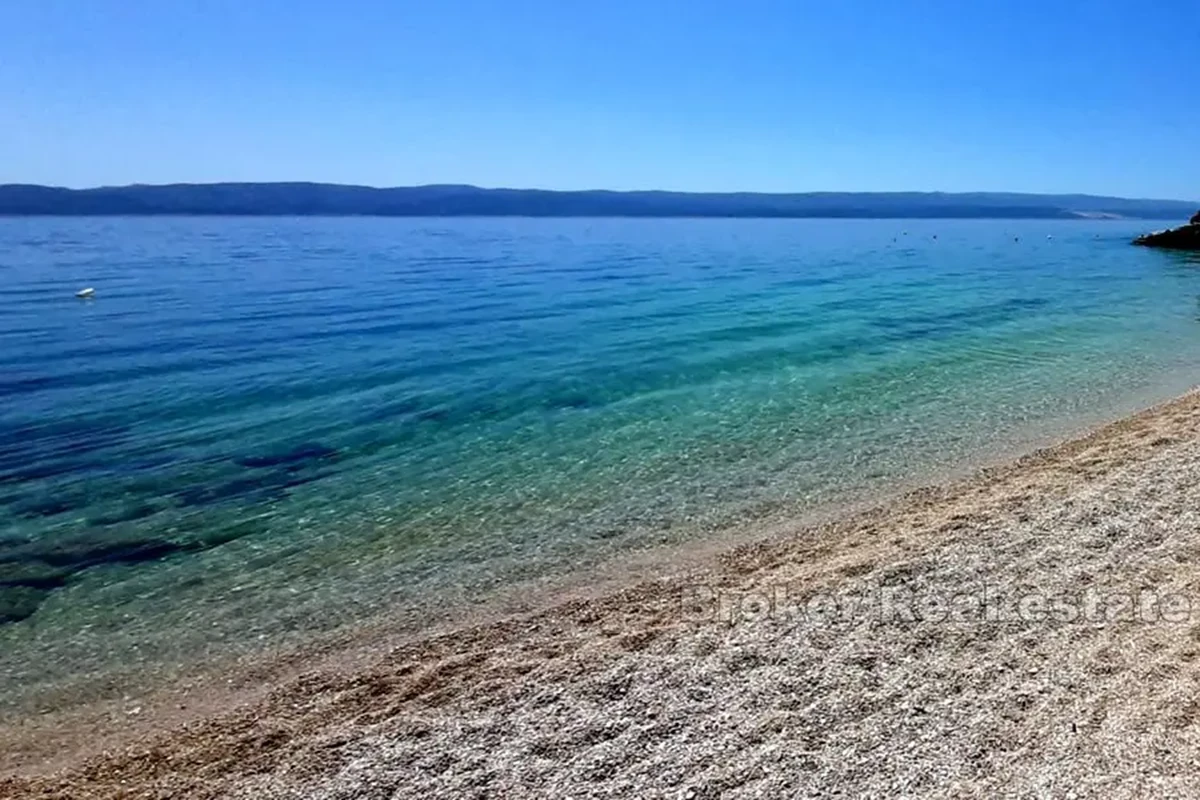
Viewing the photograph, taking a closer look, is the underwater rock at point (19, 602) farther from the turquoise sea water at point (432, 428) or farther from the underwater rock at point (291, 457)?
the underwater rock at point (291, 457)

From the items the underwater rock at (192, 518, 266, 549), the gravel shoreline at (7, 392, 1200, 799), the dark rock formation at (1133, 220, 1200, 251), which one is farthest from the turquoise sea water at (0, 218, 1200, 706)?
the dark rock formation at (1133, 220, 1200, 251)

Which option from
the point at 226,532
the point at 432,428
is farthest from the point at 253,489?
the point at 432,428

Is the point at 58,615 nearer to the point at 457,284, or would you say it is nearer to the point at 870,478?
the point at 870,478

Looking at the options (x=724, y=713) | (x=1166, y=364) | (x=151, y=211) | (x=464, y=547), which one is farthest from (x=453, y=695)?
(x=151, y=211)

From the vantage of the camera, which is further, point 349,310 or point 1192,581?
point 349,310

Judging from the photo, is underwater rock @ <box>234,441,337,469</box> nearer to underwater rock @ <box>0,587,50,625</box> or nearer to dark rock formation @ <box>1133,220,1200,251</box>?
underwater rock @ <box>0,587,50,625</box>

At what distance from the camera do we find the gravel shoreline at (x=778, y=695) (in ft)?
17.1

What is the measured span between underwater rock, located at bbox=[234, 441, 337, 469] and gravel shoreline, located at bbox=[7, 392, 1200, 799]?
251 inches

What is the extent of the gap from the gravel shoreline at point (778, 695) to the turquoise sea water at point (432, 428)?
173cm

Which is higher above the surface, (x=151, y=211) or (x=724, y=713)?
(x=151, y=211)

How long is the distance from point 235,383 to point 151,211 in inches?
7995

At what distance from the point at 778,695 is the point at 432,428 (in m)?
10.4

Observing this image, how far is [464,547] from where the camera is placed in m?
9.98

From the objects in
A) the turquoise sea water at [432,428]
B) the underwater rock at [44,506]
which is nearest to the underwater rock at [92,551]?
the turquoise sea water at [432,428]
